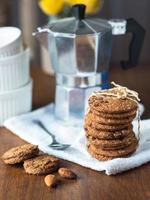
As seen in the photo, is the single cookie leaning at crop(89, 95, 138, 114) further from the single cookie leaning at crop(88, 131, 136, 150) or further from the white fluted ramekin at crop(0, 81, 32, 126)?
the white fluted ramekin at crop(0, 81, 32, 126)

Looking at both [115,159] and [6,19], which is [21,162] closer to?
[115,159]

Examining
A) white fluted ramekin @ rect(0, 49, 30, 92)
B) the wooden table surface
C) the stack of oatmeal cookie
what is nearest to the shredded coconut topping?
the stack of oatmeal cookie

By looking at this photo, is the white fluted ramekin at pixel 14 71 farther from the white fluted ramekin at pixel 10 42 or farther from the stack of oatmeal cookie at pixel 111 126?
the stack of oatmeal cookie at pixel 111 126

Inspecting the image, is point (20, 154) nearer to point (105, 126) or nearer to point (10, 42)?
point (105, 126)

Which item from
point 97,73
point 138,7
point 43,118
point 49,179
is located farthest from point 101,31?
point 138,7

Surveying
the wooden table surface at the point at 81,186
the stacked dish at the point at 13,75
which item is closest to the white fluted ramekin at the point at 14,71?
the stacked dish at the point at 13,75

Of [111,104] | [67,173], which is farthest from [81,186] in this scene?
[111,104]
